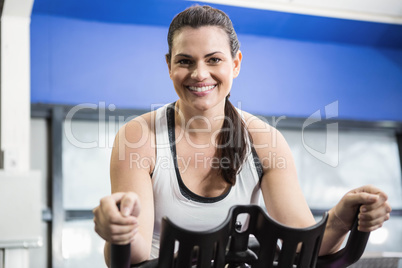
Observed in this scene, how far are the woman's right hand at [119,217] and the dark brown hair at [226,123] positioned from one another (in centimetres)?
45

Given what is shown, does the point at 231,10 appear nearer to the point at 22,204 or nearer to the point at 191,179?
the point at 22,204

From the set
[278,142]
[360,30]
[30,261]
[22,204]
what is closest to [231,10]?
[360,30]

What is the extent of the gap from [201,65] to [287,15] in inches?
93.6

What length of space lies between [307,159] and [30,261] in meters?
1.87

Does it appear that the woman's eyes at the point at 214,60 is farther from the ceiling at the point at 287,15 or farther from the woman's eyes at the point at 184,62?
the ceiling at the point at 287,15

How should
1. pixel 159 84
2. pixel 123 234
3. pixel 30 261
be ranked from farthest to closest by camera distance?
pixel 159 84, pixel 30 261, pixel 123 234

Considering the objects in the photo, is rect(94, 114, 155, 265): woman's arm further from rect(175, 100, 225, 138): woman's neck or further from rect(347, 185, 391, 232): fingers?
rect(347, 185, 391, 232): fingers

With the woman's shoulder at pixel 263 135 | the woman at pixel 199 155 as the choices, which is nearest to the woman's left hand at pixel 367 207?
the woman at pixel 199 155

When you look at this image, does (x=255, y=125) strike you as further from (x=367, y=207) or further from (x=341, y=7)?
(x=341, y=7)

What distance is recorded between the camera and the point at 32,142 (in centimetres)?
281

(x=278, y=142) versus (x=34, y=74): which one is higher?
(x=34, y=74)

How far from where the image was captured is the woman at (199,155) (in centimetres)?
100

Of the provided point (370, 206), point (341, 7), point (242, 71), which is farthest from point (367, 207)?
point (341, 7)

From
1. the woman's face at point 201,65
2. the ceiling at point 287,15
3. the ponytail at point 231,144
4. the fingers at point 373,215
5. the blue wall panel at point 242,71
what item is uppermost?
the ceiling at point 287,15
